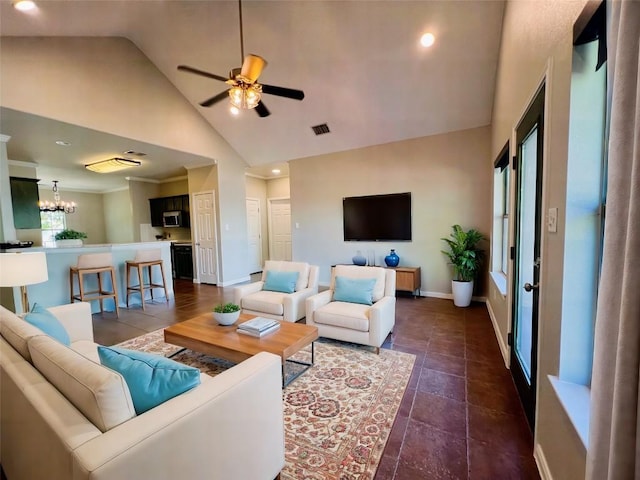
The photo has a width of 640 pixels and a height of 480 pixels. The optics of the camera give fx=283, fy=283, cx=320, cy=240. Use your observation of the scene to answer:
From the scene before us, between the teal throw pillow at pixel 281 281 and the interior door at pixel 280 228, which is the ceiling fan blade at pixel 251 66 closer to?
the teal throw pillow at pixel 281 281

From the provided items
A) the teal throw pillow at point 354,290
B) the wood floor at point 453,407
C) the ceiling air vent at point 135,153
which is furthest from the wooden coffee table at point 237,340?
the ceiling air vent at point 135,153

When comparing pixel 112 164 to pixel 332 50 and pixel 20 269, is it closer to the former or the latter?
pixel 20 269

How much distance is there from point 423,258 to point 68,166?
733 cm

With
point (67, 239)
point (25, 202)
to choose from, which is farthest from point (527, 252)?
point (25, 202)

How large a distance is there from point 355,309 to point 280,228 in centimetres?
574

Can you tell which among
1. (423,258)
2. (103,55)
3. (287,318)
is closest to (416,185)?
(423,258)

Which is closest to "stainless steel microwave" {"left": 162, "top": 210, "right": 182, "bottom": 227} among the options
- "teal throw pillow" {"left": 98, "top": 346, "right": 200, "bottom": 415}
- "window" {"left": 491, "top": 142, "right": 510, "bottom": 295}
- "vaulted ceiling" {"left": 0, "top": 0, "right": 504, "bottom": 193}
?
"vaulted ceiling" {"left": 0, "top": 0, "right": 504, "bottom": 193}

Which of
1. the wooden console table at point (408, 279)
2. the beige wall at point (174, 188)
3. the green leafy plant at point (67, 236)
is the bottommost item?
→ the wooden console table at point (408, 279)

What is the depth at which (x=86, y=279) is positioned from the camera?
4.32m

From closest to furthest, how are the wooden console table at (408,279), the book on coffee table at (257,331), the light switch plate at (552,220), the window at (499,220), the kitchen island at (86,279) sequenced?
1. the light switch plate at (552,220)
2. the book on coffee table at (257,331)
3. the window at (499,220)
4. the kitchen island at (86,279)
5. the wooden console table at (408,279)

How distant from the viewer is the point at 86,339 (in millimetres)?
2361

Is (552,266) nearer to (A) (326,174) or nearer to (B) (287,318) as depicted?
(B) (287,318)

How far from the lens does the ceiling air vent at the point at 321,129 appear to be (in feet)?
Result: 16.5

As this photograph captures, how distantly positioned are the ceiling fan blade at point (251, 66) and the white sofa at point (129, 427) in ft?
7.85
